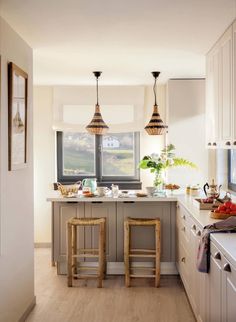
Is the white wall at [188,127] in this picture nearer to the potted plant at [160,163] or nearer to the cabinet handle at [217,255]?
the potted plant at [160,163]

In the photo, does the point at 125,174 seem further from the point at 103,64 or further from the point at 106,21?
the point at 106,21

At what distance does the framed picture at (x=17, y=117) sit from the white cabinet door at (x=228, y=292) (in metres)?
1.72

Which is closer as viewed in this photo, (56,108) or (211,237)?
(211,237)

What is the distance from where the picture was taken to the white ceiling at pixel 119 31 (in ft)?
9.72

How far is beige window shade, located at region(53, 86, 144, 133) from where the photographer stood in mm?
6578

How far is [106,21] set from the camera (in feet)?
10.8

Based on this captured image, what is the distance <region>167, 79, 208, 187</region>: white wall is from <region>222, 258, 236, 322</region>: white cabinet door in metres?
3.52

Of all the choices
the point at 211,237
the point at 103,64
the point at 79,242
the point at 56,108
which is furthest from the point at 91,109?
the point at 211,237

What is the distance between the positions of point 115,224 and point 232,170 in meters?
1.49

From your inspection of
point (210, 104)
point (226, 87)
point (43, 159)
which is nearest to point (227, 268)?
point (226, 87)

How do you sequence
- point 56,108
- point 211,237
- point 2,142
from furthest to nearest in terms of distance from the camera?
point 56,108
point 2,142
point 211,237

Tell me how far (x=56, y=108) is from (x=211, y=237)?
13.7ft

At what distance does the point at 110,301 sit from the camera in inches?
169

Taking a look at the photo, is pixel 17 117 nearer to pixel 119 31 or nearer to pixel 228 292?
pixel 119 31
